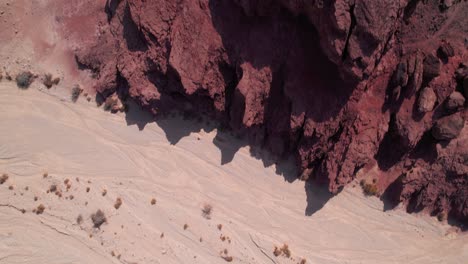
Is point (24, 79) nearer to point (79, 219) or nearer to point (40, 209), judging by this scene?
point (40, 209)

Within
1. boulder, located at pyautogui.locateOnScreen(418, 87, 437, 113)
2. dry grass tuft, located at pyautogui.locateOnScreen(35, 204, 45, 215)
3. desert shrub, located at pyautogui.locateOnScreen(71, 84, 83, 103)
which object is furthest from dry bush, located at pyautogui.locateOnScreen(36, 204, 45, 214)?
boulder, located at pyautogui.locateOnScreen(418, 87, 437, 113)

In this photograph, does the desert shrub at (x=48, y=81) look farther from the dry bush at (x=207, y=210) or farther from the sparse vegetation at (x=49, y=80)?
the dry bush at (x=207, y=210)

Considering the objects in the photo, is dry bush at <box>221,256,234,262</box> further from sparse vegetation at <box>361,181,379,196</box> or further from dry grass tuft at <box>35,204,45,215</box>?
dry grass tuft at <box>35,204,45,215</box>

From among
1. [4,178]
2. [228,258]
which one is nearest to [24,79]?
[4,178]

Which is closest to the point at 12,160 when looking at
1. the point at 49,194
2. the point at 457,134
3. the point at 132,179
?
the point at 49,194

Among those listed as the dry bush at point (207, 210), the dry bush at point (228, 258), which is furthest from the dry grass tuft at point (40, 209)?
the dry bush at point (228, 258)

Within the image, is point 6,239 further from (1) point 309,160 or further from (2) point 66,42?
(1) point 309,160

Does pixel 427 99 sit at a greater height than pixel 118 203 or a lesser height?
greater
